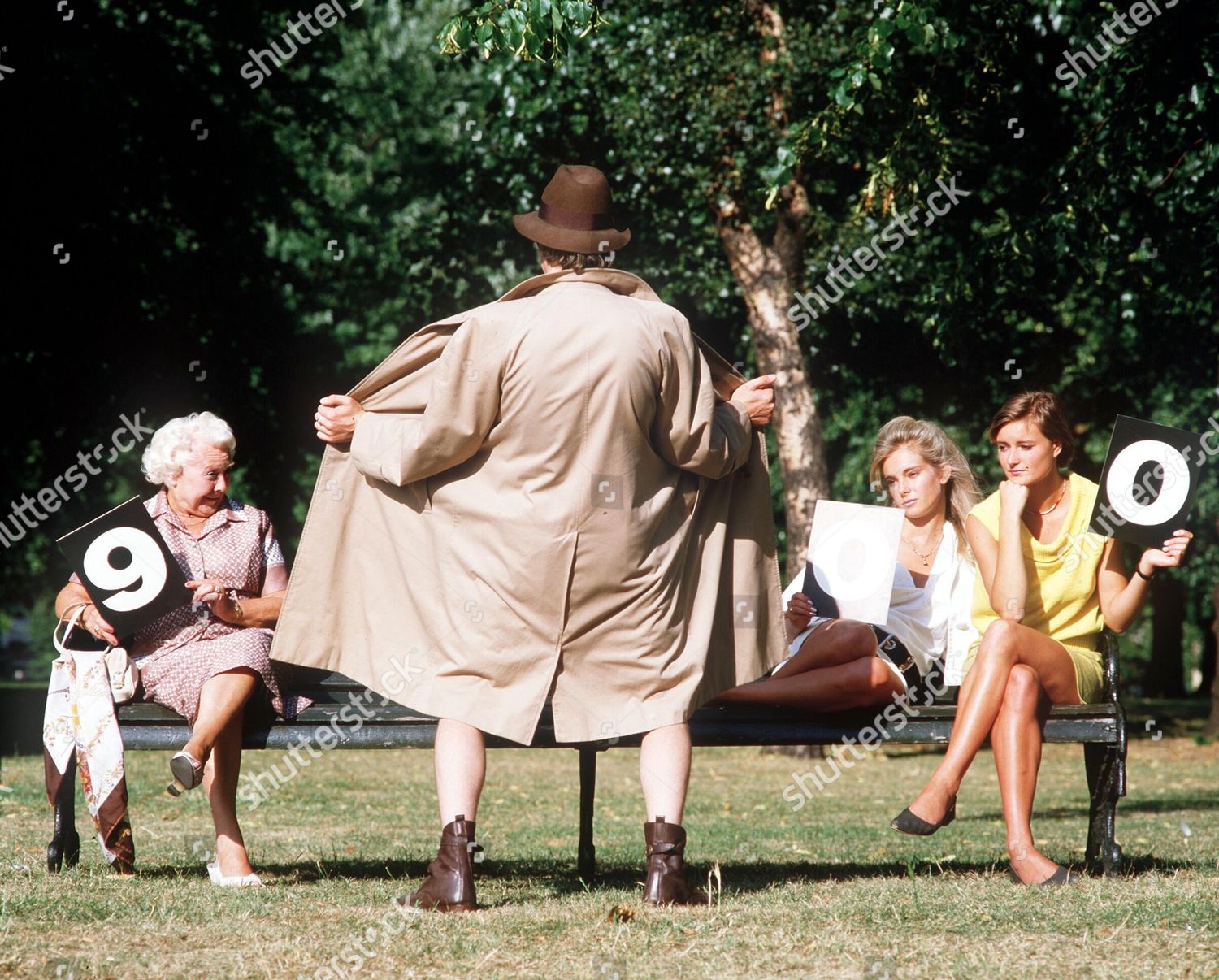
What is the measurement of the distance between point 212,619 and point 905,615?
8.27 ft

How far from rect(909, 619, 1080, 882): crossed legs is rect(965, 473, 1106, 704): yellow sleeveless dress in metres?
0.23

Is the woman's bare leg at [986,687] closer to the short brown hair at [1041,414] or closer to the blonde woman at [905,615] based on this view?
the blonde woman at [905,615]

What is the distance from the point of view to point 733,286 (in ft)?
52.6

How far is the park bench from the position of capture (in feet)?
16.7

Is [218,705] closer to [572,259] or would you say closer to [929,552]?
[572,259]

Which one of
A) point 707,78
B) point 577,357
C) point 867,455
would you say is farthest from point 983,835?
point 867,455

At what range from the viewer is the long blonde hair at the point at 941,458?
588 centimetres

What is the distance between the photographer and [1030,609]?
217 inches

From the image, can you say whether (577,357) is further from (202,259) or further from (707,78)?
(202,259)

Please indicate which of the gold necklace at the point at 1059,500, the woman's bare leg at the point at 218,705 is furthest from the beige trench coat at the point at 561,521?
the gold necklace at the point at 1059,500

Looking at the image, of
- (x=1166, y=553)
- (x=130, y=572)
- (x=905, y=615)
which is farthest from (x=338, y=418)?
(x=1166, y=553)

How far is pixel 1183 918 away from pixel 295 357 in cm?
1518

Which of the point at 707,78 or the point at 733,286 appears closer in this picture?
the point at 707,78

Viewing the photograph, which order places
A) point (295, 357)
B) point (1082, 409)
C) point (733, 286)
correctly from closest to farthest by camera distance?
point (733, 286) < point (295, 357) < point (1082, 409)
